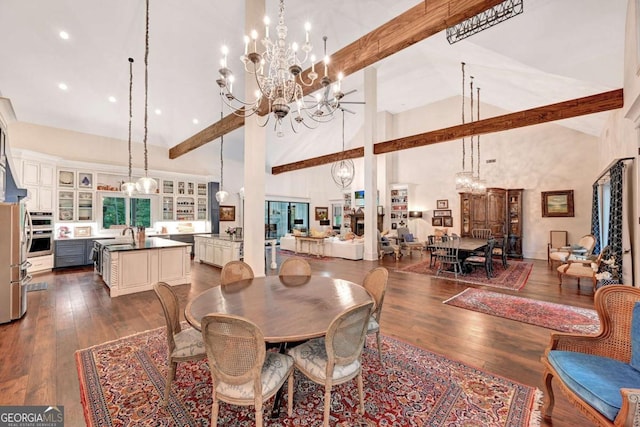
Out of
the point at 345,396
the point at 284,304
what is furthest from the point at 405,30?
the point at 345,396

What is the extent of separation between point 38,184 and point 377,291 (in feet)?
27.0

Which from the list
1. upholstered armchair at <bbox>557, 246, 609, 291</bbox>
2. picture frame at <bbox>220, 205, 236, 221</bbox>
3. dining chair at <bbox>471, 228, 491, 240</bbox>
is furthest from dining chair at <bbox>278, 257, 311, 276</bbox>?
picture frame at <bbox>220, 205, 236, 221</bbox>

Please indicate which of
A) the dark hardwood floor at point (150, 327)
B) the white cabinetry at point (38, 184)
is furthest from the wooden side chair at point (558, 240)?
the white cabinetry at point (38, 184)

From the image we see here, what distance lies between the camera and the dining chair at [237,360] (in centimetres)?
137

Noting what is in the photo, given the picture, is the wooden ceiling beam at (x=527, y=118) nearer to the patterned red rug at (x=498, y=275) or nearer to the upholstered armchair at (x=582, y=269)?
the upholstered armchair at (x=582, y=269)

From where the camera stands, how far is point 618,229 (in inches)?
147

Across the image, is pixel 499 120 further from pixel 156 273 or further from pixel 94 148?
pixel 94 148

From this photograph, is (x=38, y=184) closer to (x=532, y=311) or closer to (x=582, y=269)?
(x=532, y=311)

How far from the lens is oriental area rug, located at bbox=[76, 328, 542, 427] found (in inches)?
69.0

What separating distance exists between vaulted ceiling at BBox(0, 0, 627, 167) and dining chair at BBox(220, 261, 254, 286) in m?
4.17

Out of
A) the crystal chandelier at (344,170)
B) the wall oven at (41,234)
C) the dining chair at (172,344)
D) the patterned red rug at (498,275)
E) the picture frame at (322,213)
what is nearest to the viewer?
the dining chair at (172,344)

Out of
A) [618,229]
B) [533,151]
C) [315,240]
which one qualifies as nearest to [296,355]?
[618,229]

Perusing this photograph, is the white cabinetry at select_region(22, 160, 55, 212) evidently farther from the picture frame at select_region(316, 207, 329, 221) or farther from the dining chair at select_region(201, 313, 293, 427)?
the picture frame at select_region(316, 207, 329, 221)

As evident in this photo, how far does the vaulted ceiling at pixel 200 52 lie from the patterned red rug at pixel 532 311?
360 centimetres
